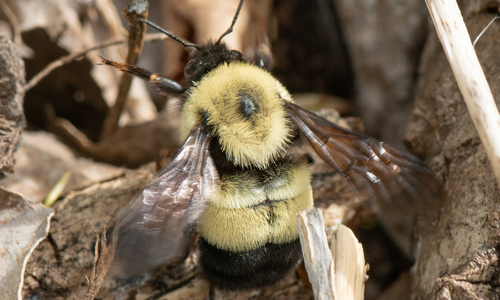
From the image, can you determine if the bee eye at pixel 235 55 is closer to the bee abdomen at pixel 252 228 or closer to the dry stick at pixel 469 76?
the bee abdomen at pixel 252 228

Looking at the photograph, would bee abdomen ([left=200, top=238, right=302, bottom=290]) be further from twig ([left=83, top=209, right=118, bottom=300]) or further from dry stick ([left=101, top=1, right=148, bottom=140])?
dry stick ([left=101, top=1, right=148, bottom=140])

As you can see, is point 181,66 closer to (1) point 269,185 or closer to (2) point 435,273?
(1) point 269,185

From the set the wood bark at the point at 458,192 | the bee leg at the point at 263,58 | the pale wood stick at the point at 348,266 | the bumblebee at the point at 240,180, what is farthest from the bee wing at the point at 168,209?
the wood bark at the point at 458,192

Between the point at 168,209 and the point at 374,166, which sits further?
the point at 374,166

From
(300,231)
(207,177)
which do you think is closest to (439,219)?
(300,231)

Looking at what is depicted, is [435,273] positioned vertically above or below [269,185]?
below

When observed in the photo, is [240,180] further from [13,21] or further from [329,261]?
[13,21]

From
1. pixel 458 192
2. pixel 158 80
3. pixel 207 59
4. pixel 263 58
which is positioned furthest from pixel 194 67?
pixel 458 192
